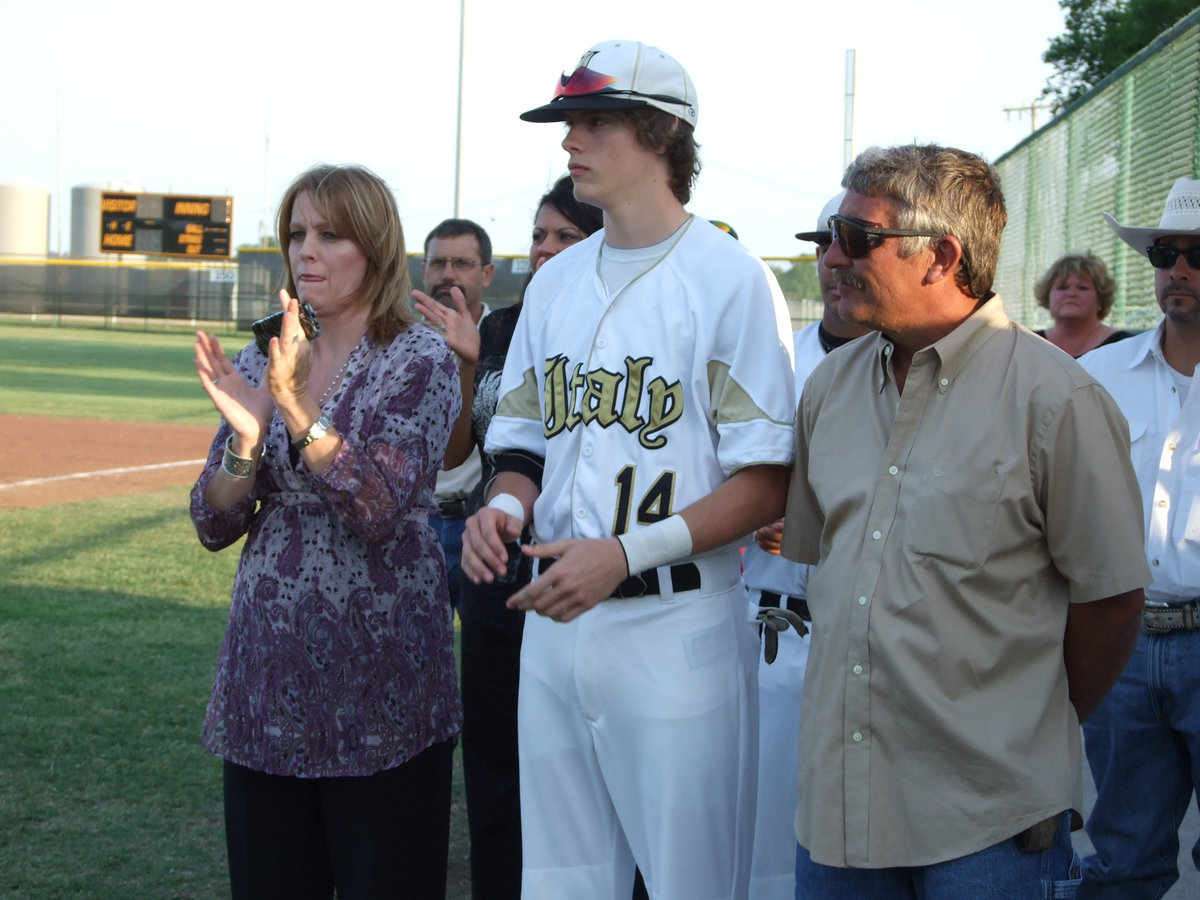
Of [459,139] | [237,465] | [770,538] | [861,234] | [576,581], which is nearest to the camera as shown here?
[861,234]

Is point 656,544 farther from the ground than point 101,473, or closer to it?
farther from the ground

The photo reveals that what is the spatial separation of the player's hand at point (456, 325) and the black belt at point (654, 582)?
121 centimetres

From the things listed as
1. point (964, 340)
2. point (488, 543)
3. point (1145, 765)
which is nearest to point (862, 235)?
point (964, 340)

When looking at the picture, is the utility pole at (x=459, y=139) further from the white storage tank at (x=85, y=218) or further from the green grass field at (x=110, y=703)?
the white storage tank at (x=85, y=218)

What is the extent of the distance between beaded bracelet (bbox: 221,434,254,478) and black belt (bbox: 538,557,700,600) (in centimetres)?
79

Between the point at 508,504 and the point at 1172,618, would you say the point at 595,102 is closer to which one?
the point at 508,504

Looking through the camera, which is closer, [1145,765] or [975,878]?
[975,878]

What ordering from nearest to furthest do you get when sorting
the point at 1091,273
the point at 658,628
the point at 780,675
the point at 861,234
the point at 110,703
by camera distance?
the point at 861,234
the point at 658,628
the point at 780,675
the point at 110,703
the point at 1091,273

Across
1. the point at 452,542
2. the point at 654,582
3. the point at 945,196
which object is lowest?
the point at 452,542

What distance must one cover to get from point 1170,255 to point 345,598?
2385mm

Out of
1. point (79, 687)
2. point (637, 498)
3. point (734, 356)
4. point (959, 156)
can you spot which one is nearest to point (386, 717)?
point (637, 498)

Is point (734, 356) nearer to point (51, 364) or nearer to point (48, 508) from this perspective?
point (48, 508)

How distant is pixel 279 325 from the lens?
3.01 metres

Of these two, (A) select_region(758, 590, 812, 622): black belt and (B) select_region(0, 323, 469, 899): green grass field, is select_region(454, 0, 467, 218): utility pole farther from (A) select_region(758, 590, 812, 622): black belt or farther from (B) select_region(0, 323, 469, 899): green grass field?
(A) select_region(758, 590, 812, 622): black belt
